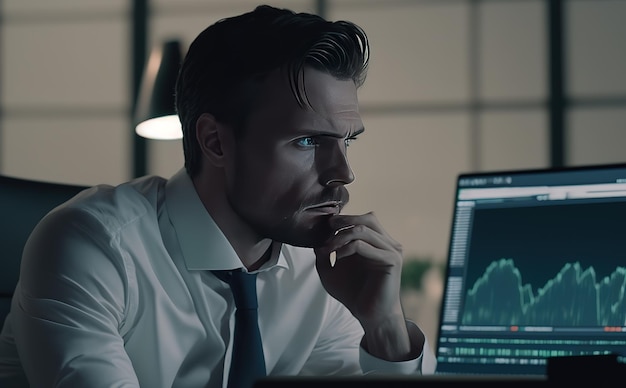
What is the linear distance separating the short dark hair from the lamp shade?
128 centimetres

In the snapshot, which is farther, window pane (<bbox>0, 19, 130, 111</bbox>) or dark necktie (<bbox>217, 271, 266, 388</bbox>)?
window pane (<bbox>0, 19, 130, 111</bbox>)

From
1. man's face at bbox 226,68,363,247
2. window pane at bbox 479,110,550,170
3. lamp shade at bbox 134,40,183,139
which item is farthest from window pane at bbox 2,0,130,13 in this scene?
man's face at bbox 226,68,363,247

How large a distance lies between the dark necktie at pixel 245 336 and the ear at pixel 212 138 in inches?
9.1

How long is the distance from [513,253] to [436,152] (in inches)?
131

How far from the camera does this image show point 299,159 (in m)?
1.56

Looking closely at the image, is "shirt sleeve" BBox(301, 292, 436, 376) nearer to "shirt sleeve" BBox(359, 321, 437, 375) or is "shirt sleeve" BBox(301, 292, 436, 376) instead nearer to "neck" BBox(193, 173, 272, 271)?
"shirt sleeve" BBox(359, 321, 437, 375)

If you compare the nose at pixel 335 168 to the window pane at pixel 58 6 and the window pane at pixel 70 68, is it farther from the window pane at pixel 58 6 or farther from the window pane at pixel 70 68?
the window pane at pixel 58 6

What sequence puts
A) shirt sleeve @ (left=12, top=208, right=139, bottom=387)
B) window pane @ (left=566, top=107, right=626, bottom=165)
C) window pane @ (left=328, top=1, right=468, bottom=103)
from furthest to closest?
1. window pane @ (left=328, top=1, right=468, bottom=103)
2. window pane @ (left=566, top=107, right=626, bottom=165)
3. shirt sleeve @ (left=12, top=208, right=139, bottom=387)

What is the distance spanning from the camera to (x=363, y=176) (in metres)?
4.85

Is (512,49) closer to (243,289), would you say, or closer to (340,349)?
(340,349)

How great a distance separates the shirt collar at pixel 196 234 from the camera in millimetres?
1562

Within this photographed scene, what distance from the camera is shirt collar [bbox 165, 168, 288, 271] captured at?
1.56 metres

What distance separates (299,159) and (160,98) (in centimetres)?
152

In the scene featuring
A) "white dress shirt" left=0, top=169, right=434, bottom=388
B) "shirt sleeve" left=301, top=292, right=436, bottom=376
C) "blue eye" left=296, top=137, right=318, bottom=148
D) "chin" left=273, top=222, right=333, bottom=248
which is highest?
"blue eye" left=296, top=137, right=318, bottom=148
